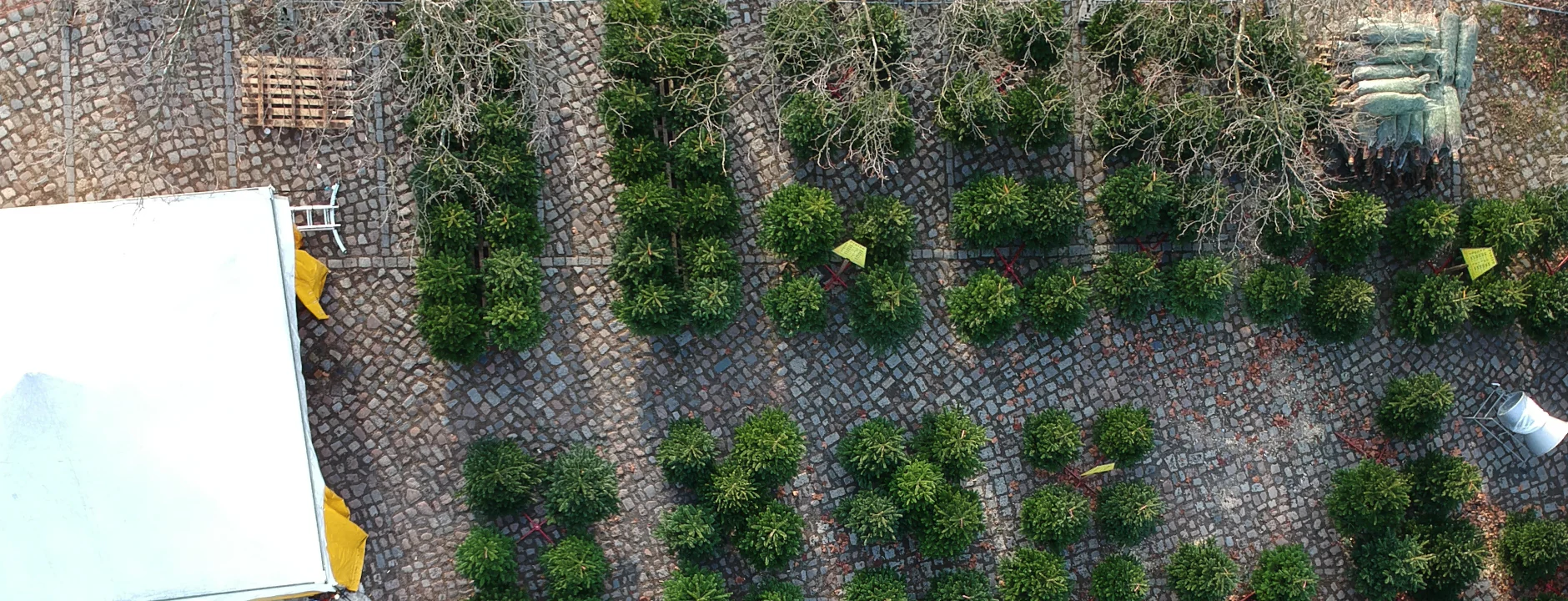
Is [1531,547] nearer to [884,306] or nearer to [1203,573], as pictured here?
[1203,573]

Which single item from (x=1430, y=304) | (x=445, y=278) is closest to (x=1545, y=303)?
(x=1430, y=304)

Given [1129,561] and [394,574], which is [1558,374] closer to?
[1129,561]

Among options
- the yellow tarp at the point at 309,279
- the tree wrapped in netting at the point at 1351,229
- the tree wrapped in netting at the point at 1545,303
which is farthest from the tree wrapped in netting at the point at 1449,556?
the yellow tarp at the point at 309,279

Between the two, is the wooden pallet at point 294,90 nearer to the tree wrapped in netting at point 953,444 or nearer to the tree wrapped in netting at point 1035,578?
the tree wrapped in netting at point 953,444

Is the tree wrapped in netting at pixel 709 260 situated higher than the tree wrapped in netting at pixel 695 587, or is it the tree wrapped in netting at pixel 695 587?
the tree wrapped in netting at pixel 709 260

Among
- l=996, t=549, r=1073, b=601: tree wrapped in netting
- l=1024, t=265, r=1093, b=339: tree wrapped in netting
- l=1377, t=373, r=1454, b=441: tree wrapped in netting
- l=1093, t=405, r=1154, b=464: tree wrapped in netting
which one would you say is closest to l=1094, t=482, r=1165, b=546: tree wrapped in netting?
l=1093, t=405, r=1154, b=464: tree wrapped in netting

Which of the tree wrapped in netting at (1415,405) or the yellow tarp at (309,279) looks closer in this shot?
the yellow tarp at (309,279)

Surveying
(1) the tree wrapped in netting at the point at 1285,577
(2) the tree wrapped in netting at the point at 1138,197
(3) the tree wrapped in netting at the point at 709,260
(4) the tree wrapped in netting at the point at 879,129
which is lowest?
(1) the tree wrapped in netting at the point at 1285,577

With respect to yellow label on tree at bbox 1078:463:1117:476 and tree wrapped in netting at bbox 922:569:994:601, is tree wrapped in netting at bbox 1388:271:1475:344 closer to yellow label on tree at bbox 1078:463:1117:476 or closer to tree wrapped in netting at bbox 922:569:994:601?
yellow label on tree at bbox 1078:463:1117:476
